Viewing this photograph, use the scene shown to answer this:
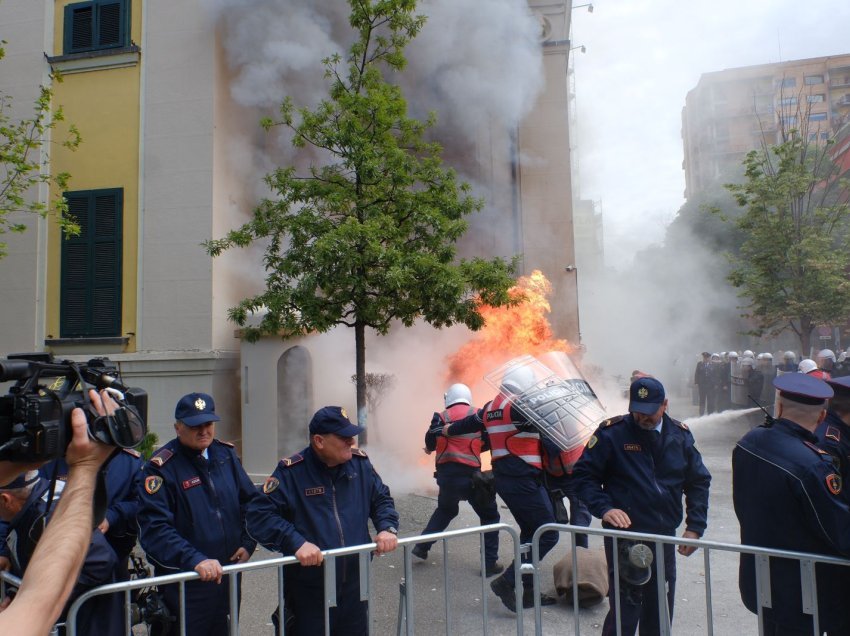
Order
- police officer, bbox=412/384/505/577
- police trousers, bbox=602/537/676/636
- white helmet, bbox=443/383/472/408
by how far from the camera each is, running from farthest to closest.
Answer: white helmet, bbox=443/383/472/408, police officer, bbox=412/384/505/577, police trousers, bbox=602/537/676/636

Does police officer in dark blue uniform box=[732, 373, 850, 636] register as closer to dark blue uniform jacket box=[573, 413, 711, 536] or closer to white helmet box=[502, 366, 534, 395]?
dark blue uniform jacket box=[573, 413, 711, 536]

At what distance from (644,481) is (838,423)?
1.03 m

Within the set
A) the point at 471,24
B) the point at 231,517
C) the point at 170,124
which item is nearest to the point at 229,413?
the point at 170,124

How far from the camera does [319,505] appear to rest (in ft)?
10.1

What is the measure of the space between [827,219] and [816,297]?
168cm

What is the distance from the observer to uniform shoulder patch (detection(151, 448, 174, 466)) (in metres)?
3.17

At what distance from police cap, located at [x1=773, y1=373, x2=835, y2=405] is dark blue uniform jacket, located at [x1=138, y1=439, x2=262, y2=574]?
2645mm

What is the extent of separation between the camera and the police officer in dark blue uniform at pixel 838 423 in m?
2.90

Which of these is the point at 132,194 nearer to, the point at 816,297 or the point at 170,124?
the point at 170,124

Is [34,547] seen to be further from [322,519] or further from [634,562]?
[634,562]

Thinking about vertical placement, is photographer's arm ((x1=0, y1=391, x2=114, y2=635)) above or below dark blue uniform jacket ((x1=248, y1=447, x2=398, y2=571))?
above

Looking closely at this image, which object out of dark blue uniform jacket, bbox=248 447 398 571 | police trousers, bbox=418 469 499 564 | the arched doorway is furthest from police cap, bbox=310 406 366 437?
the arched doorway

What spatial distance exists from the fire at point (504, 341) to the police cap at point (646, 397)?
21.1 feet

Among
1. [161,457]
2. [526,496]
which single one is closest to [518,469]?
[526,496]
